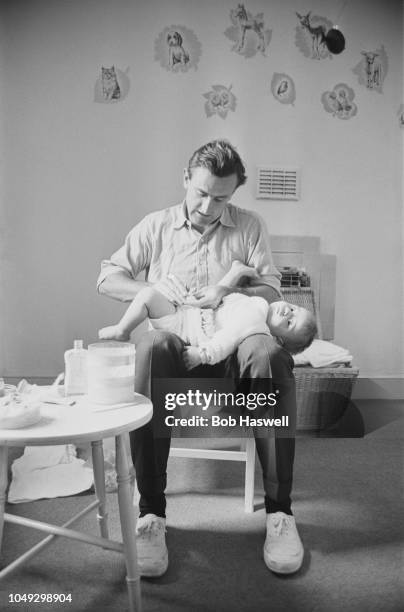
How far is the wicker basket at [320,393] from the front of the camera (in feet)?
5.72

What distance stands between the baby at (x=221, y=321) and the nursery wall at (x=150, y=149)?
0.82m

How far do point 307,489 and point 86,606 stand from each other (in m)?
0.70

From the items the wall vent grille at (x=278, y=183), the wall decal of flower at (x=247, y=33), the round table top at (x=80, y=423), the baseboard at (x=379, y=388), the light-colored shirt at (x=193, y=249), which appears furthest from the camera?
the baseboard at (x=379, y=388)

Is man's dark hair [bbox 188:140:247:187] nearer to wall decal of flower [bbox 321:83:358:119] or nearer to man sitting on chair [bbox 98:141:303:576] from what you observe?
man sitting on chair [bbox 98:141:303:576]

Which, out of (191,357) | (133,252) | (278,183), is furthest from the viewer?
(278,183)

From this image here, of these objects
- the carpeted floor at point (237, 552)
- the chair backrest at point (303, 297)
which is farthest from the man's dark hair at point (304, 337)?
the chair backrest at point (303, 297)

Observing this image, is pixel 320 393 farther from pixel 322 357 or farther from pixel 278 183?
pixel 278 183

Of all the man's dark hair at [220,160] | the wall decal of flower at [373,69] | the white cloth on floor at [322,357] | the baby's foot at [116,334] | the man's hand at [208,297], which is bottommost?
the white cloth on floor at [322,357]

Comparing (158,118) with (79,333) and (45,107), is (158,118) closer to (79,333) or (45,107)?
(45,107)

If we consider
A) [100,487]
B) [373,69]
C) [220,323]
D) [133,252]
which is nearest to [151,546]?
[100,487]

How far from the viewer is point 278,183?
1992 mm

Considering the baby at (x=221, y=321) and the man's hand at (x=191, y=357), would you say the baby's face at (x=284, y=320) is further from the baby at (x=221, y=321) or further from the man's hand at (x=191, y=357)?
the man's hand at (x=191, y=357)

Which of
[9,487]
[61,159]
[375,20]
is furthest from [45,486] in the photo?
[375,20]

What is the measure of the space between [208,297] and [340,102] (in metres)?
1.24
